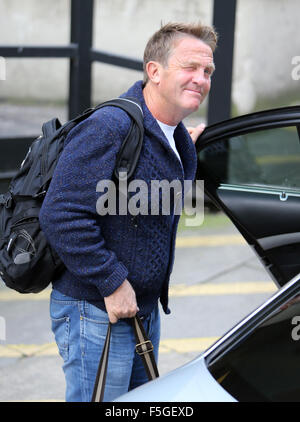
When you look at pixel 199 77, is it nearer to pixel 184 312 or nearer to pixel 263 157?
pixel 184 312

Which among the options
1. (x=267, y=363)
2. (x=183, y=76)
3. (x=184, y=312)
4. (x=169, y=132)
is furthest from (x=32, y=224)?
(x=184, y=312)

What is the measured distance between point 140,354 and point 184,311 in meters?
2.33

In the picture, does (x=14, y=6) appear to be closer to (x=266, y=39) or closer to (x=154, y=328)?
(x=266, y=39)

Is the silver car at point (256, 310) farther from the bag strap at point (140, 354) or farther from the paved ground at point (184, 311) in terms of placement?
the paved ground at point (184, 311)

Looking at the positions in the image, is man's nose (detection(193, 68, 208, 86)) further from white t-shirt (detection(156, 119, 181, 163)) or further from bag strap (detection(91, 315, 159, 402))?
bag strap (detection(91, 315, 159, 402))

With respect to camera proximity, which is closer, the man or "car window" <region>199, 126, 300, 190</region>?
the man

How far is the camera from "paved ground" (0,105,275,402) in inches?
153

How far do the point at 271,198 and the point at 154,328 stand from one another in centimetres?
76

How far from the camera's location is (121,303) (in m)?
2.32

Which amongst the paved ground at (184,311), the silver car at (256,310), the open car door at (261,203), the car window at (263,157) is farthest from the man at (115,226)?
the car window at (263,157)

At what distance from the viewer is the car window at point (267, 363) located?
2.09 metres

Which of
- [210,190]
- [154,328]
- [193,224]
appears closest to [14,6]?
[193,224]

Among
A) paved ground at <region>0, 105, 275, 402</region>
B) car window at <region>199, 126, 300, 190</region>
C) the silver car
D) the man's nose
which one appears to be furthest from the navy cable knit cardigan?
car window at <region>199, 126, 300, 190</region>
